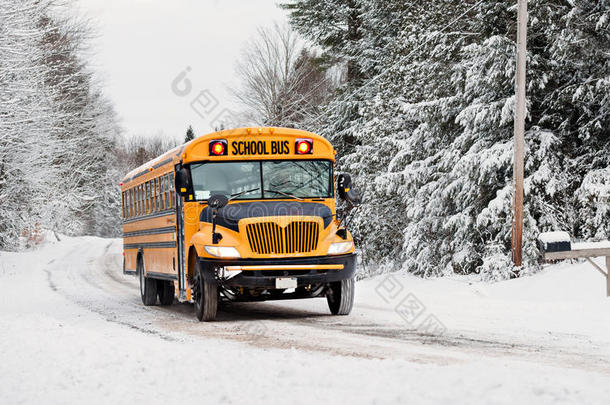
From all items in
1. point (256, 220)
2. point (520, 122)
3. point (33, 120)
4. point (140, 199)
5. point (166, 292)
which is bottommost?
point (166, 292)

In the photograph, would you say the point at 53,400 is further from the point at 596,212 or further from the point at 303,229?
the point at 596,212

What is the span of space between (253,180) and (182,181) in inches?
40.2

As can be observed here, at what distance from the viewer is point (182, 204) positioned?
39.2 feet

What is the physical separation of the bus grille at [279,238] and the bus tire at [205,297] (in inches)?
31.7

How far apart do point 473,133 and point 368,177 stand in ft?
16.8

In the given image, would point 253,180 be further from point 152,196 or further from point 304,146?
point 152,196

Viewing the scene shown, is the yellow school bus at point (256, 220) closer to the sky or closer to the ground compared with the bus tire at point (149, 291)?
closer to the sky

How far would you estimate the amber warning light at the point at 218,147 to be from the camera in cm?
1166

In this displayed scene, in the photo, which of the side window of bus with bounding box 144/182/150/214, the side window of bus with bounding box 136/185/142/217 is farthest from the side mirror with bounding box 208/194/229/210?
the side window of bus with bounding box 136/185/142/217

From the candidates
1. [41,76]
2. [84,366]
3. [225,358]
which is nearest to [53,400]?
[84,366]

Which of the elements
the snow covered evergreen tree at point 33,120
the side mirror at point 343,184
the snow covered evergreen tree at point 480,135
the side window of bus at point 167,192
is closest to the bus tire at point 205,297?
the side window of bus at point 167,192

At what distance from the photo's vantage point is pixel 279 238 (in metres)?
10.8

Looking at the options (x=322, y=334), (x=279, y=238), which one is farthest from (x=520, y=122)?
(x=322, y=334)

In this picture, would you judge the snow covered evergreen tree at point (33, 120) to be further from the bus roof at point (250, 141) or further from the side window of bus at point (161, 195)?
the bus roof at point (250, 141)
